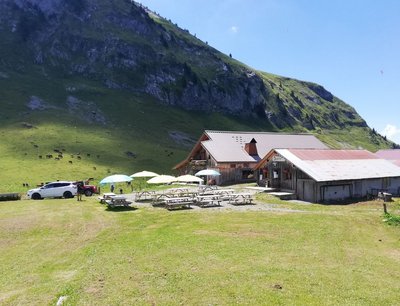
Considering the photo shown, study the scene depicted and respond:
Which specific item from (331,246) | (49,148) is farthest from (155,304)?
(49,148)

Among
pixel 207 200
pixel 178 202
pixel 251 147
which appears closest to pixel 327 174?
pixel 207 200

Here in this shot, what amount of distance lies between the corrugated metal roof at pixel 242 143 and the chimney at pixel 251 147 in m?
0.72

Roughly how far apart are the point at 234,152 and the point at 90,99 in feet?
267

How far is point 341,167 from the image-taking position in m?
51.6

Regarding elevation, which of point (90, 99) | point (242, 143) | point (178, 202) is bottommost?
point (178, 202)

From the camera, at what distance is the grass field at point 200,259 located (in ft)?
50.5

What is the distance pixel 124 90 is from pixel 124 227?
13734 cm

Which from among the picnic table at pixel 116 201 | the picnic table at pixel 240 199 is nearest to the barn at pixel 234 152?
the picnic table at pixel 240 199

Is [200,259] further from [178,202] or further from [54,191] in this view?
[54,191]

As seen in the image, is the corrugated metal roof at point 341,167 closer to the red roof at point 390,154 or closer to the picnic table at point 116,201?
the picnic table at point 116,201

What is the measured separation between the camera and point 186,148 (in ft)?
396

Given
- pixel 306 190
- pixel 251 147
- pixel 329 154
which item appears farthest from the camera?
pixel 251 147

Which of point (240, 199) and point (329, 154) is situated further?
point (329, 154)

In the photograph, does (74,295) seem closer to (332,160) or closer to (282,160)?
(282,160)
